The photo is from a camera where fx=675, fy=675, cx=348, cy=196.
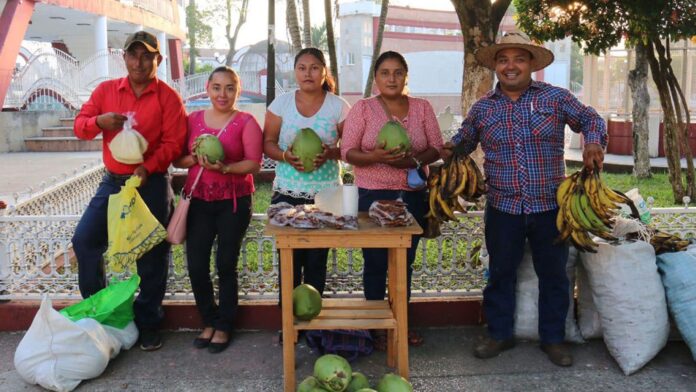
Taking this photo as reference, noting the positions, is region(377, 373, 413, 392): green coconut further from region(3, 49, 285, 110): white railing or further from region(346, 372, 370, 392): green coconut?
region(3, 49, 285, 110): white railing

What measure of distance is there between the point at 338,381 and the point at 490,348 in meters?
1.47

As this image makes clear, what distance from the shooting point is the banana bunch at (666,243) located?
4.50m

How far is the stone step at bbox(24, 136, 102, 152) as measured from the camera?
1534 cm

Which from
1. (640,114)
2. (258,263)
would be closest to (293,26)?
(640,114)

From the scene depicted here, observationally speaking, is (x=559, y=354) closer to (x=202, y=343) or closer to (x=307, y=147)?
(x=307, y=147)

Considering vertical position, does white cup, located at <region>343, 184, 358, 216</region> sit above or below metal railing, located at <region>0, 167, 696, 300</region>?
above

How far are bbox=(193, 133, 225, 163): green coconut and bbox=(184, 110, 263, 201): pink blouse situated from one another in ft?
0.52

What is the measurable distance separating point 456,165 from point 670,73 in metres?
5.84

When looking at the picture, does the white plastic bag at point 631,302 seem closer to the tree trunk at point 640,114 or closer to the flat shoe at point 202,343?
the flat shoe at point 202,343

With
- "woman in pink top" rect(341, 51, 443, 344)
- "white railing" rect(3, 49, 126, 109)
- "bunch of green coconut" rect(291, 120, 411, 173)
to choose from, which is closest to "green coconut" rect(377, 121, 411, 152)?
"bunch of green coconut" rect(291, 120, 411, 173)

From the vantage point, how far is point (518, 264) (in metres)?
4.34

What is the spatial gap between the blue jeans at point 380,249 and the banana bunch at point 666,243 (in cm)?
156

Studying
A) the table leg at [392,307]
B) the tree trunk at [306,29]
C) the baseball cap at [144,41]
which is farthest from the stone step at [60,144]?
the table leg at [392,307]

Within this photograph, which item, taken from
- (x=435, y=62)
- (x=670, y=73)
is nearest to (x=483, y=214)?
(x=670, y=73)
